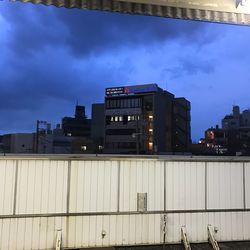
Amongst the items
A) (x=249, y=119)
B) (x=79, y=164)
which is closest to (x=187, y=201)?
(x=79, y=164)

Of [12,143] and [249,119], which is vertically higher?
[249,119]

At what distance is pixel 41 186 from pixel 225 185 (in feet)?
22.3

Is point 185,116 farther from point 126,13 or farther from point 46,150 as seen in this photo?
point 126,13

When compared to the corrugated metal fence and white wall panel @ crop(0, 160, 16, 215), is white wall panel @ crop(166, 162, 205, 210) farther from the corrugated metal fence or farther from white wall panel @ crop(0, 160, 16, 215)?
white wall panel @ crop(0, 160, 16, 215)

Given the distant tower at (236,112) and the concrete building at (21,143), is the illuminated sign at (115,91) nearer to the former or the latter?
the concrete building at (21,143)

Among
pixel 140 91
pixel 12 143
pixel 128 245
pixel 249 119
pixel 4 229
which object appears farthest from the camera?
pixel 249 119

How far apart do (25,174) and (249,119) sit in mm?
150159

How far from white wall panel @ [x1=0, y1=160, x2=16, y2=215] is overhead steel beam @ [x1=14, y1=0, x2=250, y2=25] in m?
7.18

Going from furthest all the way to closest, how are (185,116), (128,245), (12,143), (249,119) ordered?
(249,119), (185,116), (12,143), (128,245)

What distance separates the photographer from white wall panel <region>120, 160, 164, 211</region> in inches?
498

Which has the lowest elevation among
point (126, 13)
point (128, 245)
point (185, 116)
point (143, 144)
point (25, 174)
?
point (128, 245)

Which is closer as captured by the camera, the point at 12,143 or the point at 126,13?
the point at 126,13

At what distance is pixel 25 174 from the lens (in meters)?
11.9

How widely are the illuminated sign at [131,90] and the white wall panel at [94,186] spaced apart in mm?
105065
